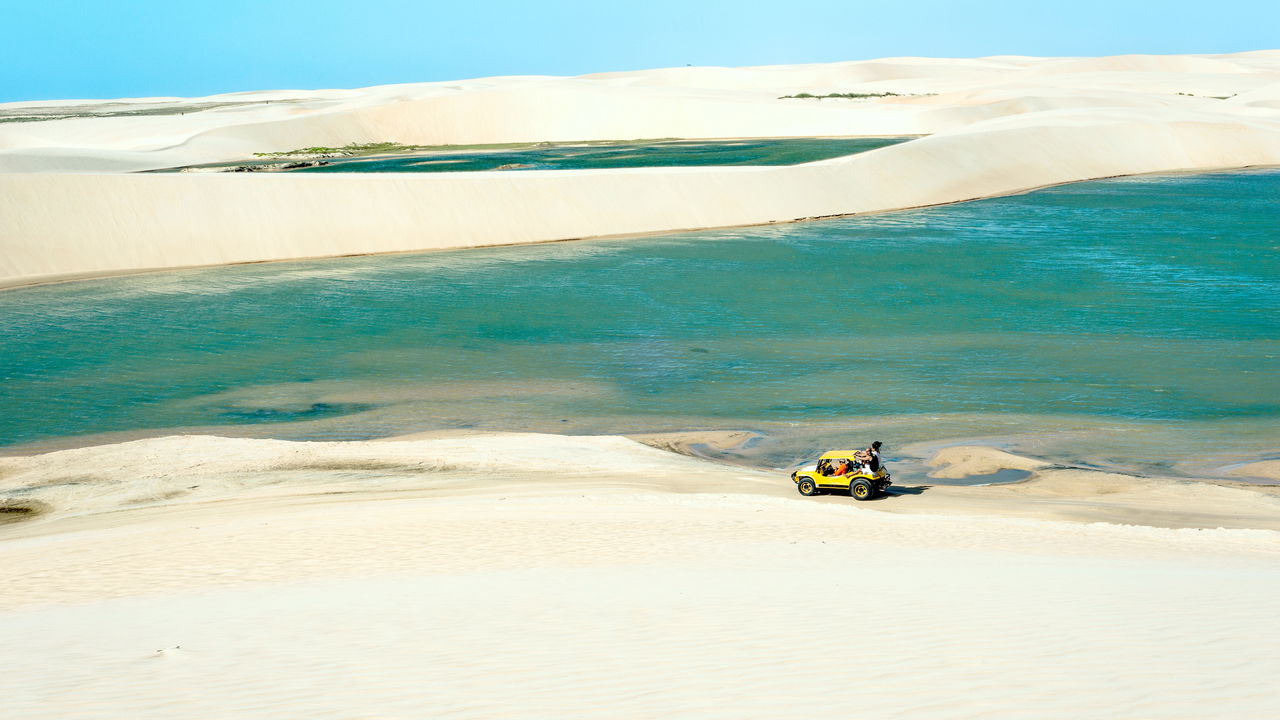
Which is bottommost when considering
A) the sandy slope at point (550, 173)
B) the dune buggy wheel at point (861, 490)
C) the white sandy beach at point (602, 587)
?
the dune buggy wheel at point (861, 490)

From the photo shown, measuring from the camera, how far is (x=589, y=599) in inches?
289

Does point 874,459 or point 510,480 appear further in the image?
point 510,480

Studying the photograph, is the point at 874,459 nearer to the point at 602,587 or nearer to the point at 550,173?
the point at 602,587

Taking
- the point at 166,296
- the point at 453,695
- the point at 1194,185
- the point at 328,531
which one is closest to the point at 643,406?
the point at 328,531

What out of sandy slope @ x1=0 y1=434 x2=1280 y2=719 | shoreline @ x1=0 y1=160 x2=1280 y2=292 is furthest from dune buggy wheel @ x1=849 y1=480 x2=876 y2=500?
shoreline @ x1=0 y1=160 x2=1280 y2=292

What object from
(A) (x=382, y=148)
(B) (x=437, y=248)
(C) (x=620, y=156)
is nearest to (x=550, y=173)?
(B) (x=437, y=248)

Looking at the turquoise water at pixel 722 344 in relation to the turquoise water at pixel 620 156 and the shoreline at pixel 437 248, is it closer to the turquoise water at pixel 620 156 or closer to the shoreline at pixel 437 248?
the shoreline at pixel 437 248

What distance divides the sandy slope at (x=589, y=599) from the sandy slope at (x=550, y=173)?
813 inches

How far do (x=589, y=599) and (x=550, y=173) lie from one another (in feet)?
105

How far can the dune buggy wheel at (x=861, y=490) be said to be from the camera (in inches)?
460

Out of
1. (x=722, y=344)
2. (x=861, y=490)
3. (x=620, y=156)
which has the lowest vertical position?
(x=861, y=490)

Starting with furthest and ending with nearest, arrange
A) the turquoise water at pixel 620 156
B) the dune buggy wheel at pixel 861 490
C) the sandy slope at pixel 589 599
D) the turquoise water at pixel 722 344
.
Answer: the turquoise water at pixel 620 156 → the turquoise water at pixel 722 344 → the dune buggy wheel at pixel 861 490 → the sandy slope at pixel 589 599

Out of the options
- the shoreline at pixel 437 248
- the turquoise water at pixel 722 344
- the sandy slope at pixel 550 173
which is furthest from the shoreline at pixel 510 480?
the sandy slope at pixel 550 173

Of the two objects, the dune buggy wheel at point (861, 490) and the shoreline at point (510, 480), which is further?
the dune buggy wheel at point (861, 490)
